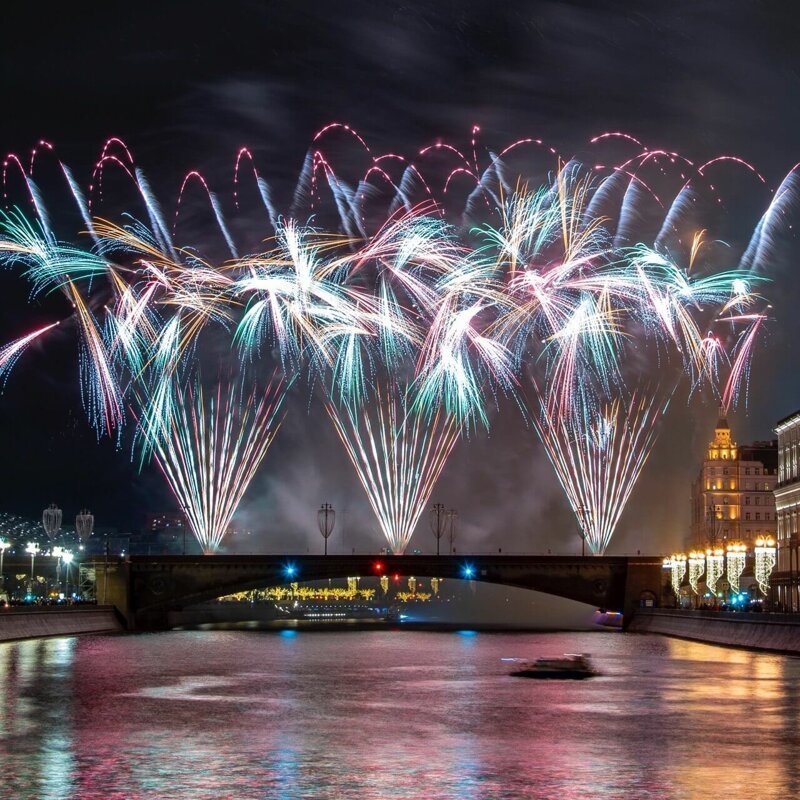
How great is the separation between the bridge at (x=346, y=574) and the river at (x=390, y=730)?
60184mm

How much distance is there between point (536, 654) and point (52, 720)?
54.4 m

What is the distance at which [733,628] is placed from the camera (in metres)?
104

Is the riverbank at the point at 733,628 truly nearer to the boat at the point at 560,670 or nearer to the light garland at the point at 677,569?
the light garland at the point at 677,569

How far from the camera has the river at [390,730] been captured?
32.8m

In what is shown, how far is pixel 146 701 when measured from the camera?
182 ft

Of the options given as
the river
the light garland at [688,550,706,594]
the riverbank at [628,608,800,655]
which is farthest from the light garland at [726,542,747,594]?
the river

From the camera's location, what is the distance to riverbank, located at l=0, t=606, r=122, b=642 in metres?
109

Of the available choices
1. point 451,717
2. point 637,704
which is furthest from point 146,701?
point 637,704

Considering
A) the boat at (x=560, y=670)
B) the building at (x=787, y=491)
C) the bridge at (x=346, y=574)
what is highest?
the building at (x=787, y=491)

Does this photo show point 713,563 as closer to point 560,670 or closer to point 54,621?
point 560,670

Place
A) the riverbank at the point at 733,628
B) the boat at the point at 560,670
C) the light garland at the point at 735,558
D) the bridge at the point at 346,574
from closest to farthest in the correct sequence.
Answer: the boat at the point at 560,670
the riverbank at the point at 733,628
the light garland at the point at 735,558
the bridge at the point at 346,574

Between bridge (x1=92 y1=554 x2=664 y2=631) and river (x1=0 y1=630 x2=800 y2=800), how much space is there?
Answer: 197ft

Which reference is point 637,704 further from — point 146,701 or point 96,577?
point 96,577

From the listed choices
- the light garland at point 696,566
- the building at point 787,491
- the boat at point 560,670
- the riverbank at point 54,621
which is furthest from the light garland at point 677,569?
the boat at point 560,670
